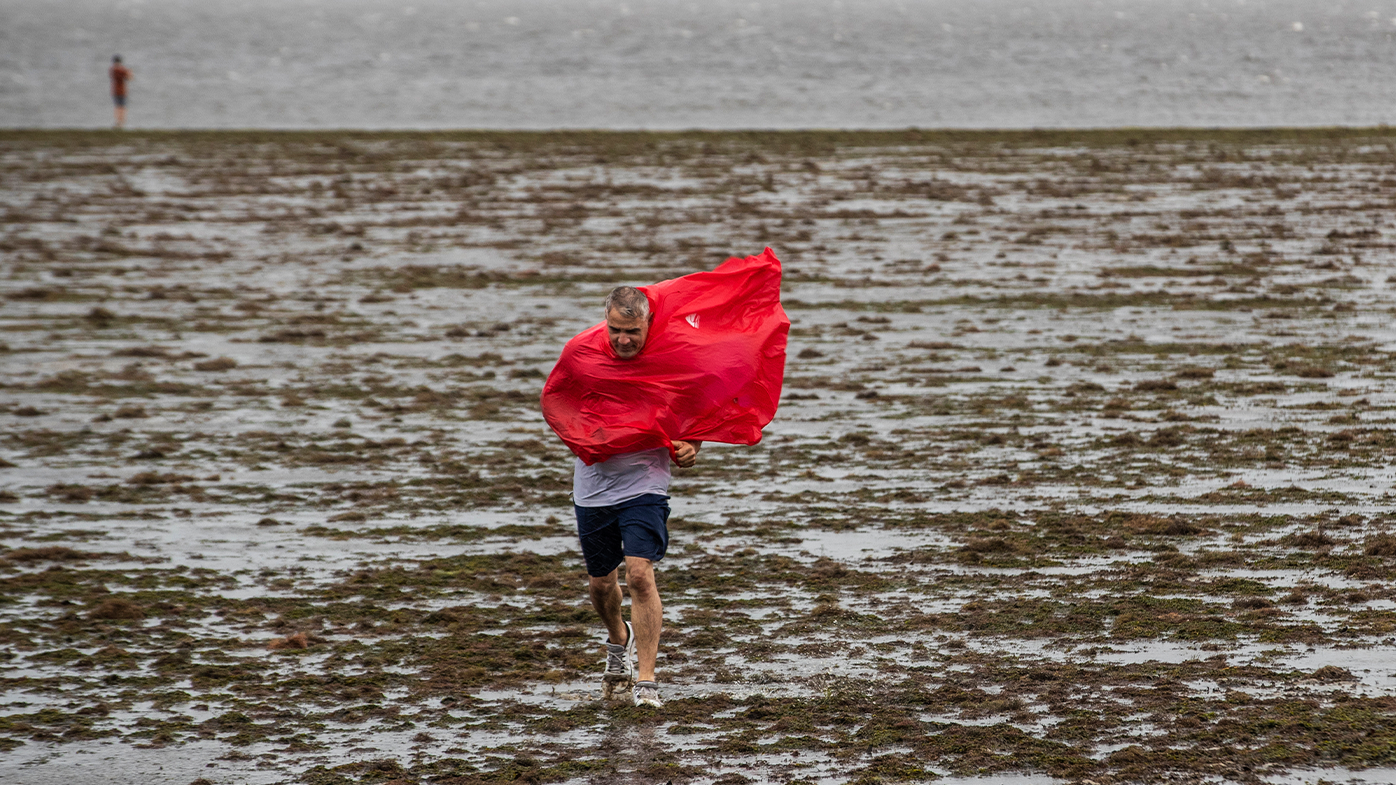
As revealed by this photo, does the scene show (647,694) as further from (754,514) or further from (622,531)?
(754,514)

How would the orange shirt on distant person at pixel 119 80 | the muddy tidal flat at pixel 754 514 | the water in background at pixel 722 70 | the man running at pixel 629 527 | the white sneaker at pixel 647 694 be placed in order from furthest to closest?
the water in background at pixel 722 70, the orange shirt on distant person at pixel 119 80, the man running at pixel 629 527, the white sneaker at pixel 647 694, the muddy tidal flat at pixel 754 514

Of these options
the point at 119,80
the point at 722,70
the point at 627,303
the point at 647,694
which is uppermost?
the point at 722,70

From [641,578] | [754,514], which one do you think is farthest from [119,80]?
[641,578]

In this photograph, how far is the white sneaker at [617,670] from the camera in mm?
6914

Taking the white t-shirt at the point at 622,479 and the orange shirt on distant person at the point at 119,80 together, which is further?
the orange shirt on distant person at the point at 119,80

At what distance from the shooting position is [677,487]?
10.7 meters

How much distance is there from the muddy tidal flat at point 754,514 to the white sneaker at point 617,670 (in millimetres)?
100

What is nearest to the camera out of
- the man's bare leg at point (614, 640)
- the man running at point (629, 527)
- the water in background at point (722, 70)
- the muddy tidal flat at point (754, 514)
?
the muddy tidal flat at point (754, 514)

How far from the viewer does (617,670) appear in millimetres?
6949

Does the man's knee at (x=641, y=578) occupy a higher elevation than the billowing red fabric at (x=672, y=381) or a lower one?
lower

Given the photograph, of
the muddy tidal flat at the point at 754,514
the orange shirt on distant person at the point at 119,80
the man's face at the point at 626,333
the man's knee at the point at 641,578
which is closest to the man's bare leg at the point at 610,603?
the man's knee at the point at 641,578

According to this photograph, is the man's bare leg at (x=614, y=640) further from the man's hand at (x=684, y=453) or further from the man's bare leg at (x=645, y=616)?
the man's hand at (x=684, y=453)

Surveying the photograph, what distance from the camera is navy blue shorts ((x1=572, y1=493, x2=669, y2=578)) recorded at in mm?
6855

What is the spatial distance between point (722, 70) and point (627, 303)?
60846 mm
